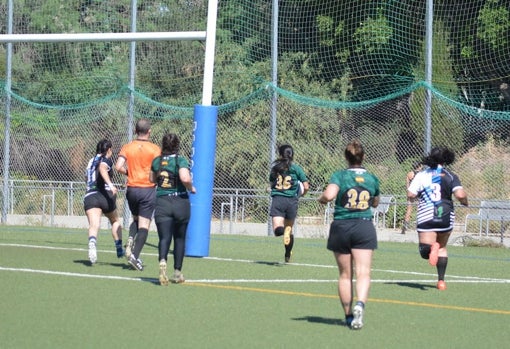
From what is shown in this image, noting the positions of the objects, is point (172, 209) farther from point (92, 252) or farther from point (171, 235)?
point (92, 252)

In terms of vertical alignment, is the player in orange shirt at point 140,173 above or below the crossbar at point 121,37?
below

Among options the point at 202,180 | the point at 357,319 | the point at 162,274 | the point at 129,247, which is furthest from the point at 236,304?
the point at 202,180

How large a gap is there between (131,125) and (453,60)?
8.96 metres

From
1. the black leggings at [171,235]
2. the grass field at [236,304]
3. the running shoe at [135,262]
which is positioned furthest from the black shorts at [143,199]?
the black leggings at [171,235]

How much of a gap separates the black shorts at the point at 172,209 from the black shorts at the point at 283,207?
12.6 ft

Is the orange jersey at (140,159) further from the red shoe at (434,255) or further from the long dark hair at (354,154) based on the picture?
the long dark hair at (354,154)

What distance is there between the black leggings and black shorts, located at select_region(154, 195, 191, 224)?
0.15 ft

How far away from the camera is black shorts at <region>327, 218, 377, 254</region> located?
10.4 meters

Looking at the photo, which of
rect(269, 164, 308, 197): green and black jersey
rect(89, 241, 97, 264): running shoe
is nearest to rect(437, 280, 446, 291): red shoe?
rect(269, 164, 308, 197): green and black jersey

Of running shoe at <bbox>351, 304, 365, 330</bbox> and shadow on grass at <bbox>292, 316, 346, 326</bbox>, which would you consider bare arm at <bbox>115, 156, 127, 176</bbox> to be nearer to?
shadow on grass at <bbox>292, 316, 346, 326</bbox>

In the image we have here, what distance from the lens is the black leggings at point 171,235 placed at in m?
13.4

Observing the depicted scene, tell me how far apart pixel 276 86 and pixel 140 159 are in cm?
1217

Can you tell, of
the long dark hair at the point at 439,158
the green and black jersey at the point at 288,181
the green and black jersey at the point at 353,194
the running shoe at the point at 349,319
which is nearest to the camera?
the running shoe at the point at 349,319

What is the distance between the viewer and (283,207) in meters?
17.2
